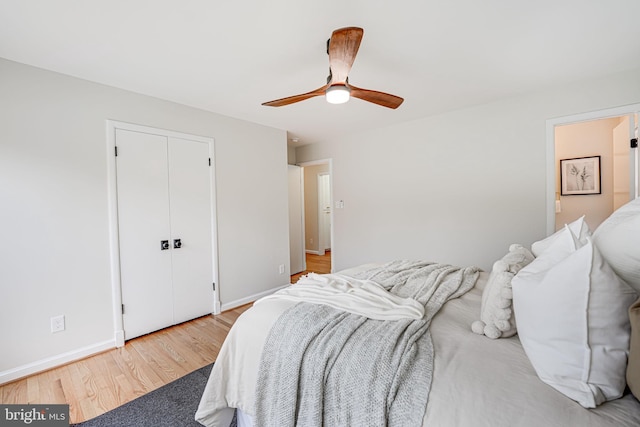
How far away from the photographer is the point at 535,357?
88cm

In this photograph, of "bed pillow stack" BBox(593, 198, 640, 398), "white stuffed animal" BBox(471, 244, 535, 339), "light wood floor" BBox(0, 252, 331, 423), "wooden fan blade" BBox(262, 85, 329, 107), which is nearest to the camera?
"bed pillow stack" BBox(593, 198, 640, 398)

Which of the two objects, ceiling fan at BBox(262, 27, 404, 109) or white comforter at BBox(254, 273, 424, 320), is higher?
ceiling fan at BBox(262, 27, 404, 109)

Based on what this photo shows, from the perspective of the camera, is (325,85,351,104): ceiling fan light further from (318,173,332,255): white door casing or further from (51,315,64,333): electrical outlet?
(318,173,332,255): white door casing

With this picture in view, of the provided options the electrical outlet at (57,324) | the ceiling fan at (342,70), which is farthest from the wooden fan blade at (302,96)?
the electrical outlet at (57,324)

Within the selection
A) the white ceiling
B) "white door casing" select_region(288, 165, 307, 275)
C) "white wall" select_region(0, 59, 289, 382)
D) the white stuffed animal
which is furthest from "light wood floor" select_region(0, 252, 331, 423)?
the white ceiling

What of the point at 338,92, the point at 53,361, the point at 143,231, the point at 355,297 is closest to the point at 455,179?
the point at 338,92

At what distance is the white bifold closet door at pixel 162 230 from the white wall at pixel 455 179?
2.17 meters

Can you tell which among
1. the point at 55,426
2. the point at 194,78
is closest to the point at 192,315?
the point at 55,426

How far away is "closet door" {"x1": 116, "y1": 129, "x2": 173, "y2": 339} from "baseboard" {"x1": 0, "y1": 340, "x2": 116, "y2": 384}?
8.3 inches

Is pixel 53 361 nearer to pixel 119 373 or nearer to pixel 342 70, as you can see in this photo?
pixel 119 373

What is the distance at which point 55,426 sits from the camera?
1558 mm

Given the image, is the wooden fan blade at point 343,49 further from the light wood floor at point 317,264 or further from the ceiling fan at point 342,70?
the light wood floor at point 317,264

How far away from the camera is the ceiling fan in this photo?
147 centimetres

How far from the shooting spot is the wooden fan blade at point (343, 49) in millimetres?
1447
